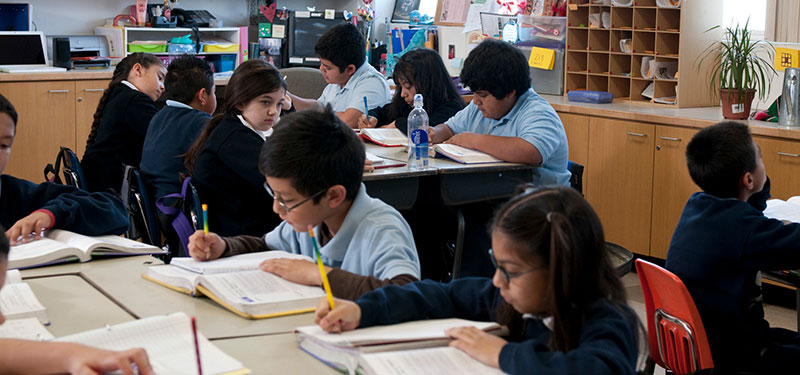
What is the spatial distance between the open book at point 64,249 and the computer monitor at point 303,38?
15.6ft

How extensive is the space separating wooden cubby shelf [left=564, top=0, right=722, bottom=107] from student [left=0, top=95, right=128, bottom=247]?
3.24 meters

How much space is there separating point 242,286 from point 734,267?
120cm

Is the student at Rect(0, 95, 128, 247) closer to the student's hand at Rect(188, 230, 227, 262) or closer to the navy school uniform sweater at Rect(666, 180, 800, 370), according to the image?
the student's hand at Rect(188, 230, 227, 262)

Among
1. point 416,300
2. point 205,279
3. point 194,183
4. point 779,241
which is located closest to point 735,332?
point 779,241

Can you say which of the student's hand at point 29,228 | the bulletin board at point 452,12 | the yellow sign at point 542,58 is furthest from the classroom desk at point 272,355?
the bulletin board at point 452,12

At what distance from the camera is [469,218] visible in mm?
3512

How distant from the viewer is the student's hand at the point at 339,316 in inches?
56.9

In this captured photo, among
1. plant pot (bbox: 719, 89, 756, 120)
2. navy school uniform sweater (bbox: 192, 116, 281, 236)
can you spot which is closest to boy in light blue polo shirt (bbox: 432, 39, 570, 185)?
navy school uniform sweater (bbox: 192, 116, 281, 236)

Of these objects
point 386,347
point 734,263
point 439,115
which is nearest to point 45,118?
point 439,115

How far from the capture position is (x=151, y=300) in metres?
1.76

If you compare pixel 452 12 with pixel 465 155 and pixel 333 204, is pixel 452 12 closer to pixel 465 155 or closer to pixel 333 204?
pixel 465 155

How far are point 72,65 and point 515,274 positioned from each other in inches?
206

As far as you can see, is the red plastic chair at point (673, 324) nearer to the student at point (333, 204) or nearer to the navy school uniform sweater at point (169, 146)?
the student at point (333, 204)

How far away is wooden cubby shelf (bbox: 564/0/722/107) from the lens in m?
4.56
